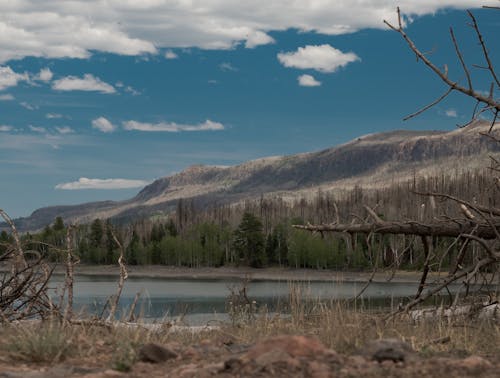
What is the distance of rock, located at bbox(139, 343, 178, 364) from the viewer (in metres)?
5.47

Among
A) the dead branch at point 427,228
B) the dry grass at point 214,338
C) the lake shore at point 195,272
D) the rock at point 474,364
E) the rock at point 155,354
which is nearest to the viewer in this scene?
the rock at point 474,364

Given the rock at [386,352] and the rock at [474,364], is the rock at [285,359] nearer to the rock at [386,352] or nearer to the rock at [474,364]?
the rock at [386,352]

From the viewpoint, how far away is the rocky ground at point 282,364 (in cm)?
477

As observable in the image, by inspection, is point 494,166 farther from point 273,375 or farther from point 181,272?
point 181,272

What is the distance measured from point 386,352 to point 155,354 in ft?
5.61

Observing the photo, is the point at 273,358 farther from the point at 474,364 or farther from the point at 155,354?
the point at 474,364

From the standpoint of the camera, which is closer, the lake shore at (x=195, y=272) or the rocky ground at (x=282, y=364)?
the rocky ground at (x=282, y=364)

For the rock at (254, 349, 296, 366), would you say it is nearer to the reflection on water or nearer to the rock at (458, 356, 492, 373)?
the rock at (458, 356, 492, 373)

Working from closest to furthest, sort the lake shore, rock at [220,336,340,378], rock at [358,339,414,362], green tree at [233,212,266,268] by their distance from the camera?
rock at [220,336,340,378], rock at [358,339,414,362], the lake shore, green tree at [233,212,266,268]

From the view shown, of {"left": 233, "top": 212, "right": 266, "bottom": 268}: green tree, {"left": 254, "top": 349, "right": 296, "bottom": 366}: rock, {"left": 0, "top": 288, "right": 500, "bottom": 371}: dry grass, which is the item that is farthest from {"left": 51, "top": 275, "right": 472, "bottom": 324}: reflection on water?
{"left": 233, "top": 212, "right": 266, "bottom": 268}: green tree

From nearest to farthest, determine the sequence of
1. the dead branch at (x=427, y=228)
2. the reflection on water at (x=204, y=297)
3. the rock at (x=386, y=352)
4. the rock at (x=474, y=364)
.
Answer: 1. the rock at (x=474, y=364)
2. the rock at (x=386, y=352)
3. the reflection on water at (x=204, y=297)
4. the dead branch at (x=427, y=228)

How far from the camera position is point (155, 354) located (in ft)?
18.0

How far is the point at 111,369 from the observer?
531 centimetres

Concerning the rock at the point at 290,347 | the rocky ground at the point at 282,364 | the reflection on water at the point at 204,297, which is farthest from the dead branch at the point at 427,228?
the rock at the point at 290,347
